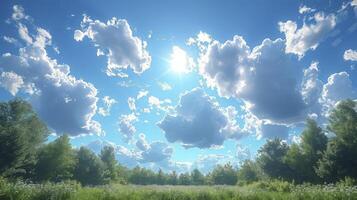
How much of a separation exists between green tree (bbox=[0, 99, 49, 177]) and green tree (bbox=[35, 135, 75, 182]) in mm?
1563

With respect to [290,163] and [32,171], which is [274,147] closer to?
[290,163]

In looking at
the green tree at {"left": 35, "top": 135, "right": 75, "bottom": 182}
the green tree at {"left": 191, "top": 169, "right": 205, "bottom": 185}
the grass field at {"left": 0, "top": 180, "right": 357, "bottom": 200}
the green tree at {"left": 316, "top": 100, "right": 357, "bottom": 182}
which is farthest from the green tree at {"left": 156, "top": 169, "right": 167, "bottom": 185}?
the grass field at {"left": 0, "top": 180, "right": 357, "bottom": 200}

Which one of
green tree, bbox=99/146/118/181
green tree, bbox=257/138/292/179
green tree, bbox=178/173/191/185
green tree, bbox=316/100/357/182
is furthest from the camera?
green tree, bbox=178/173/191/185

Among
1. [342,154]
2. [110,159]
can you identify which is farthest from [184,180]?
[342,154]

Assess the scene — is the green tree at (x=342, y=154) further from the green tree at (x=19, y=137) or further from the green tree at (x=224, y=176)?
the green tree at (x=224, y=176)

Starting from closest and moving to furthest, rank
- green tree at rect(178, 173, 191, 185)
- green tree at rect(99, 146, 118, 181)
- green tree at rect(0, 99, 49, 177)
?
green tree at rect(0, 99, 49, 177) < green tree at rect(99, 146, 118, 181) < green tree at rect(178, 173, 191, 185)

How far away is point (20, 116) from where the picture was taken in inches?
1896

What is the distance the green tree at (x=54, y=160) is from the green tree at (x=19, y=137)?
1563 millimetres

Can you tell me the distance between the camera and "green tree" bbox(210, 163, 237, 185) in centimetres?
9688

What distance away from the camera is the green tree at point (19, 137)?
38.8 meters

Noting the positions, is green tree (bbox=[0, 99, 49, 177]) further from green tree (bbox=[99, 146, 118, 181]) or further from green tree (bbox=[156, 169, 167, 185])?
green tree (bbox=[156, 169, 167, 185])

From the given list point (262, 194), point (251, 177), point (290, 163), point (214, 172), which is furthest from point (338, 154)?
point (214, 172)

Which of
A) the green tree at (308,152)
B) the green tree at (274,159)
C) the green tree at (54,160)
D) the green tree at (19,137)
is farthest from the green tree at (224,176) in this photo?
the green tree at (19,137)

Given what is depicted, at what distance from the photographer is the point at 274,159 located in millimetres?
61625
